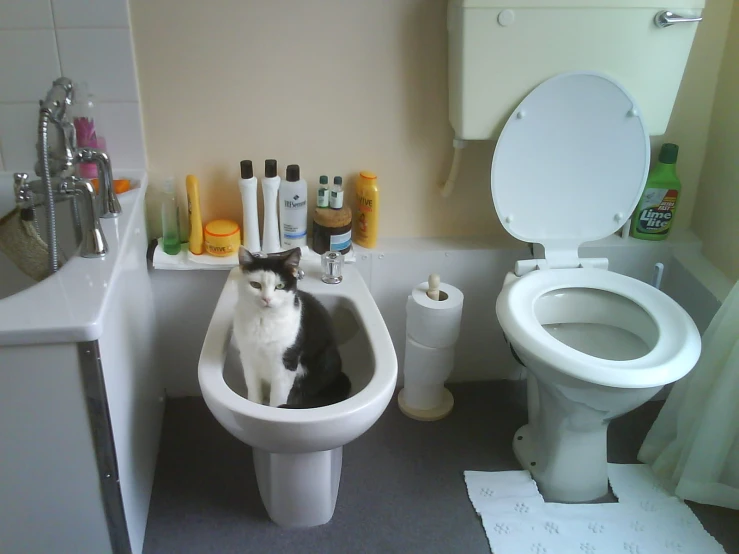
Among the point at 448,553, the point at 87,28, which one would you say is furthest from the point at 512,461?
the point at 87,28

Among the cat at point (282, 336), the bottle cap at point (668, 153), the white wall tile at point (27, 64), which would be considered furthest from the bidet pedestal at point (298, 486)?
the bottle cap at point (668, 153)

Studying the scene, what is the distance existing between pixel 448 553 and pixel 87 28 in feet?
4.28

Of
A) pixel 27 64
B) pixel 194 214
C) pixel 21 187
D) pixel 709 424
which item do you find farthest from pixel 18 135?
pixel 709 424

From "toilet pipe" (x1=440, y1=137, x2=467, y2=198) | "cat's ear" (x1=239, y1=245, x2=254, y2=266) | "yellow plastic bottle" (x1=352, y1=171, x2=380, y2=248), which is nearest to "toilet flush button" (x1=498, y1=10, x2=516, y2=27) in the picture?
"toilet pipe" (x1=440, y1=137, x2=467, y2=198)

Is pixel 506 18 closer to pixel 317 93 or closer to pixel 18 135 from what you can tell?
pixel 317 93

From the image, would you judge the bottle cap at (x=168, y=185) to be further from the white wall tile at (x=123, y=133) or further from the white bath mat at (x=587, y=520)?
the white bath mat at (x=587, y=520)

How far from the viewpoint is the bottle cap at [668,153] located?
1.61m

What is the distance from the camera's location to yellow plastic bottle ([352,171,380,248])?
5.15ft

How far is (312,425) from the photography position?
3.68ft

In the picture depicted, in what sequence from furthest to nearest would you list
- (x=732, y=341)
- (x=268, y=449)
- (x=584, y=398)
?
(x=732, y=341) < (x=584, y=398) < (x=268, y=449)

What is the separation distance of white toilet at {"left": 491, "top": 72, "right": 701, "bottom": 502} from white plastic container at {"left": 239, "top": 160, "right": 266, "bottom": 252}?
54cm

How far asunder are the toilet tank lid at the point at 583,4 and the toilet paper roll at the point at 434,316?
0.63 meters

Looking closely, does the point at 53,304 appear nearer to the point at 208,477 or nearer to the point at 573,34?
the point at 208,477

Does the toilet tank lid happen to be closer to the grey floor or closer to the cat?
the cat
